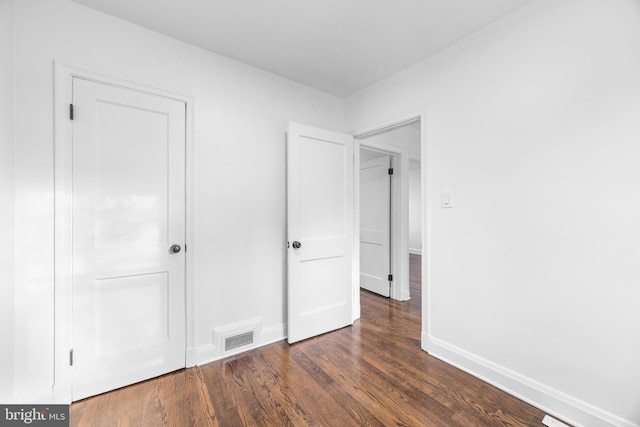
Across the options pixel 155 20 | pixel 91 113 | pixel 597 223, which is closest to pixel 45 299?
pixel 91 113

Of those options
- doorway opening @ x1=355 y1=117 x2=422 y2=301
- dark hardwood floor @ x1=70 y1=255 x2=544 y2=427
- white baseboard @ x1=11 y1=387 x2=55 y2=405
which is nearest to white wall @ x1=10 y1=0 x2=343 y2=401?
white baseboard @ x1=11 y1=387 x2=55 y2=405

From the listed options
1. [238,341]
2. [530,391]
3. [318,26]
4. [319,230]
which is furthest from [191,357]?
[318,26]

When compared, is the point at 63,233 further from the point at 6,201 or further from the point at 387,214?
the point at 387,214

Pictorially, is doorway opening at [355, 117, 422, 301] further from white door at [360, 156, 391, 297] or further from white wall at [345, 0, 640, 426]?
white wall at [345, 0, 640, 426]

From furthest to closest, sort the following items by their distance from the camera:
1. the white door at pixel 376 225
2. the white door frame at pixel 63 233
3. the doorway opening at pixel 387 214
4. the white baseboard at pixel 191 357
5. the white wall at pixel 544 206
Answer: the white door at pixel 376 225, the doorway opening at pixel 387 214, the white baseboard at pixel 191 357, the white door frame at pixel 63 233, the white wall at pixel 544 206

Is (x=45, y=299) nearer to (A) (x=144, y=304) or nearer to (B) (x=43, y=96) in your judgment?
(A) (x=144, y=304)

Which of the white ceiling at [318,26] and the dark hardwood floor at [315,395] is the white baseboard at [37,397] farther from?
the white ceiling at [318,26]

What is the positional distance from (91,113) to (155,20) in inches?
31.0

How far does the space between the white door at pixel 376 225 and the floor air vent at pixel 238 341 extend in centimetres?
215

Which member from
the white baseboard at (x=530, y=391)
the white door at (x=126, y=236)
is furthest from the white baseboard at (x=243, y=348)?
the white baseboard at (x=530, y=391)

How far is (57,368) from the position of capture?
171 cm

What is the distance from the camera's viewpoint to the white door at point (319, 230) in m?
2.57

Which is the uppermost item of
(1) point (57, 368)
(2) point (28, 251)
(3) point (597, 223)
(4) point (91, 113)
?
(4) point (91, 113)

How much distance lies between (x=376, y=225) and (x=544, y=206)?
2.44 m
